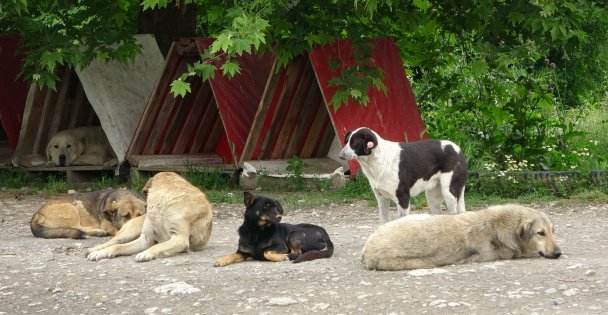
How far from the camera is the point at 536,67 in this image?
786 inches

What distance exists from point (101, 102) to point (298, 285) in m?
8.82

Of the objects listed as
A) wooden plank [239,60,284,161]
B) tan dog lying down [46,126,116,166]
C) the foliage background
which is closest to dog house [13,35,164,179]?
tan dog lying down [46,126,116,166]

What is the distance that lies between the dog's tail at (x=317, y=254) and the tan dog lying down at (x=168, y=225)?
1.17 meters

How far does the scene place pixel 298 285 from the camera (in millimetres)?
7555

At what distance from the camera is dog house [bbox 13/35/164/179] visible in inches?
617

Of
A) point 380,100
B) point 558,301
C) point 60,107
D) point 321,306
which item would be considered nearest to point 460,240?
point 558,301

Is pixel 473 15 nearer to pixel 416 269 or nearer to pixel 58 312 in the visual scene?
pixel 416 269

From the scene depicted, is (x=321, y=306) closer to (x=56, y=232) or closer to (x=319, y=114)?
(x=56, y=232)

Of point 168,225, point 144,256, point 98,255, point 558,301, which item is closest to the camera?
point 558,301

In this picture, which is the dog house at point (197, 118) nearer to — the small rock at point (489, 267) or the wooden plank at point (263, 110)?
the wooden plank at point (263, 110)

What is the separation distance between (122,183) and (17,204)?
208 centimetres

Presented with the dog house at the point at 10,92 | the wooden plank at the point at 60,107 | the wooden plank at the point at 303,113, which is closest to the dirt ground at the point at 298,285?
the wooden plank at the point at 303,113

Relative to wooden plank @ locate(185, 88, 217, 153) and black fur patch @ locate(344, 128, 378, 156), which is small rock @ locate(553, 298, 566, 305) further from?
wooden plank @ locate(185, 88, 217, 153)

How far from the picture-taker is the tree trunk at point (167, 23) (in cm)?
1593
